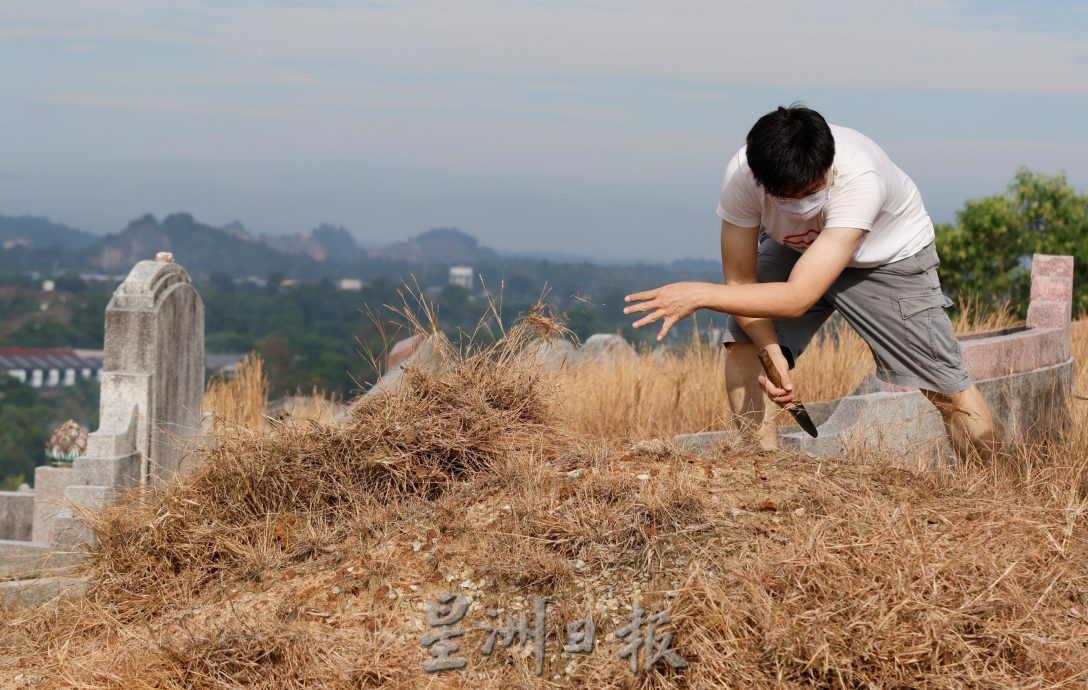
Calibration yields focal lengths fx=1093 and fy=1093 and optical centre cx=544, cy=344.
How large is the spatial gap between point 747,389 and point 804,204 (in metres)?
1.11

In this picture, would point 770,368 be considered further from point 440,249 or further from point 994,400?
point 440,249

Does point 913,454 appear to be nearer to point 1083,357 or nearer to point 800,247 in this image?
point 800,247

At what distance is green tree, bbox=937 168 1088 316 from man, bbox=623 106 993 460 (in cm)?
972

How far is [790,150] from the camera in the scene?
4039 millimetres

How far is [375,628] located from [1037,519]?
2.35 meters

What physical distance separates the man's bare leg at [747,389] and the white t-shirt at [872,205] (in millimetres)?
580

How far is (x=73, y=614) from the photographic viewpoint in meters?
4.18

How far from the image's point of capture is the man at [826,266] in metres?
4.07

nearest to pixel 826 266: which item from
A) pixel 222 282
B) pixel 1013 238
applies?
pixel 1013 238

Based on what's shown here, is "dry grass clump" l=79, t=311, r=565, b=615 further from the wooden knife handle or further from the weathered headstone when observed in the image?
the weathered headstone

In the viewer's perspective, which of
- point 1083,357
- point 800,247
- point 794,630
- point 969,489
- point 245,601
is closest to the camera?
point 794,630

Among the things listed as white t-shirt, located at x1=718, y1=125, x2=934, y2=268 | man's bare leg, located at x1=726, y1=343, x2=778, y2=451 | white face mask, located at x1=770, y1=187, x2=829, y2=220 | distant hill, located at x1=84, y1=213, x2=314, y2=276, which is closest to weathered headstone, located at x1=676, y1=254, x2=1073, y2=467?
man's bare leg, located at x1=726, y1=343, x2=778, y2=451

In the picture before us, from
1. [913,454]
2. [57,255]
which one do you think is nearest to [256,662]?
[913,454]

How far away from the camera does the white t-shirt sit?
4234mm
